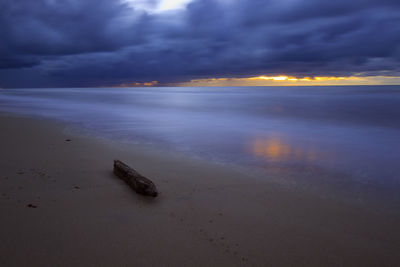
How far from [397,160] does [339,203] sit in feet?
16.9

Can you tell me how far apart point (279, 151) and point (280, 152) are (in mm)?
159

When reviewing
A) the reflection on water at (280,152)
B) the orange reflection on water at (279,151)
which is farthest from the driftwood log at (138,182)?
the orange reflection on water at (279,151)

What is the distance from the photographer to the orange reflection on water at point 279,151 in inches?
328

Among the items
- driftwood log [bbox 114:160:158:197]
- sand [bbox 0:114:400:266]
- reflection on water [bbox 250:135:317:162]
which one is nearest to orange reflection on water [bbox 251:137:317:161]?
reflection on water [bbox 250:135:317:162]

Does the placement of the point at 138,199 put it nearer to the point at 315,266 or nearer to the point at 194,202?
the point at 194,202

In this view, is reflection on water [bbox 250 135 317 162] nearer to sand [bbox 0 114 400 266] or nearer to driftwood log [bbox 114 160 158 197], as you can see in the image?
sand [bbox 0 114 400 266]

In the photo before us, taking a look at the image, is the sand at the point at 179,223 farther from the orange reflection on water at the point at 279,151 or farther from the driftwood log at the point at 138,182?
the orange reflection on water at the point at 279,151

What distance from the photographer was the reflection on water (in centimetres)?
822

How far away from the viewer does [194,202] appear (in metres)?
4.43

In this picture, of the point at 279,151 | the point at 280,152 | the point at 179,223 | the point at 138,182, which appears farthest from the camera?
the point at 279,151

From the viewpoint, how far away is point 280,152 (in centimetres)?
901

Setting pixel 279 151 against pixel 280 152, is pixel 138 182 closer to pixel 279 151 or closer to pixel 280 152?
pixel 280 152

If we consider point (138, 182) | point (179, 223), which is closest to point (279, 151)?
point (138, 182)

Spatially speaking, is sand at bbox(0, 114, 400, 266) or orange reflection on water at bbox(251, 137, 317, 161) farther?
orange reflection on water at bbox(251, 137, 317, 161)
